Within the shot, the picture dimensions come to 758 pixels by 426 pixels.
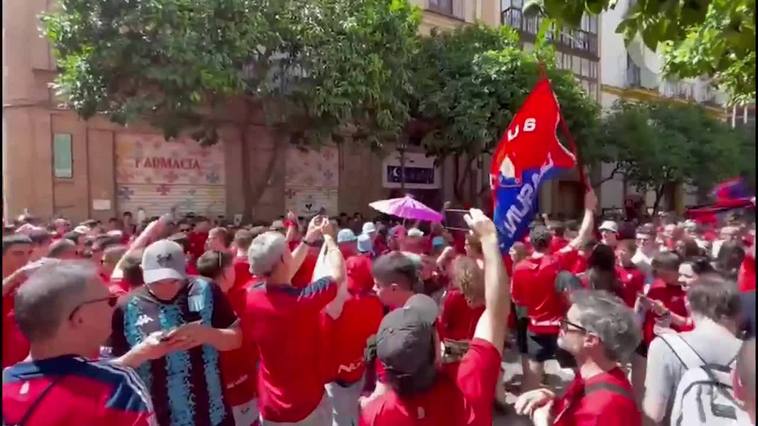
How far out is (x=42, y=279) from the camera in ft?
6.90

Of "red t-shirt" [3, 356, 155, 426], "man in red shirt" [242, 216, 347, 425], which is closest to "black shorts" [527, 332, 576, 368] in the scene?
"man in red shirt" [242, 216, 347, 425]

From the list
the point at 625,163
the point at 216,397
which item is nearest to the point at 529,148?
the point at 216,397

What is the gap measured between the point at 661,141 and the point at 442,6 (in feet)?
27.0

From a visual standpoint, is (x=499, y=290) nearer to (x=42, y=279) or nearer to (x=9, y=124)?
(x=42, y=279)

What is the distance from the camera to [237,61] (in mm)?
13625

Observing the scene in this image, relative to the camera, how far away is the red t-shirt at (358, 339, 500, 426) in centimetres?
236

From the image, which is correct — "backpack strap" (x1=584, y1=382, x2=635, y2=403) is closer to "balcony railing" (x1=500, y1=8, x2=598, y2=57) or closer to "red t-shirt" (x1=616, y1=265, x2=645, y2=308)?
"red t-shirt" (x1=616, y1=265, x2=645, y2=308)

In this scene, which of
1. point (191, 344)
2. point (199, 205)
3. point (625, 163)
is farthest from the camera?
point (625, 163)

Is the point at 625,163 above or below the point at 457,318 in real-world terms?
above

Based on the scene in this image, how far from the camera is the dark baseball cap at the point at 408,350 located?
2250 millimetres

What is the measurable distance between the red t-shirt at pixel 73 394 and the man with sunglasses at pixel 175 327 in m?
0.87

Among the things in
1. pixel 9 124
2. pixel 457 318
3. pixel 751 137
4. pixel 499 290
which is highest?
pixel 9 124

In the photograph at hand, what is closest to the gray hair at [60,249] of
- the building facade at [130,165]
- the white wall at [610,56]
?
the building facade at [130,165]

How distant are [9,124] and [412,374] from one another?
14752 millimetres
